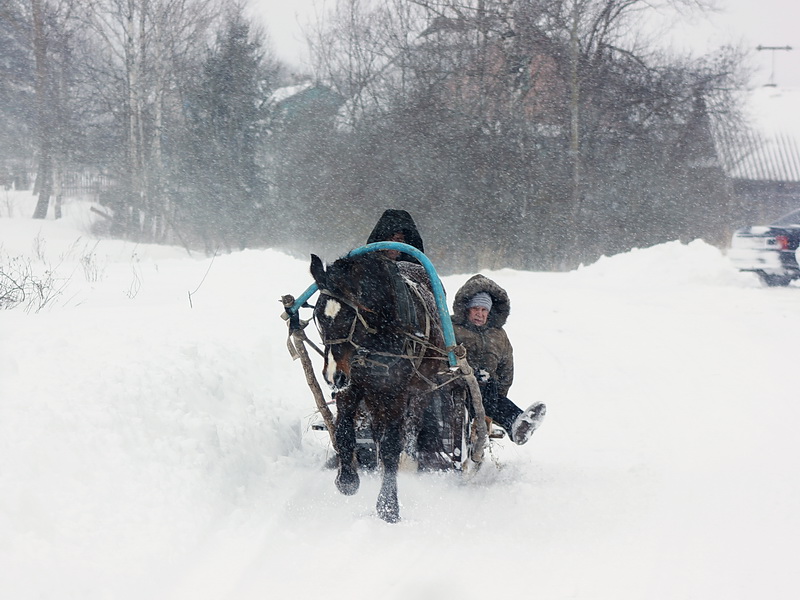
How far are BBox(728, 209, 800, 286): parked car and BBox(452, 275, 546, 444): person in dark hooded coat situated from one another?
1126 centimetres

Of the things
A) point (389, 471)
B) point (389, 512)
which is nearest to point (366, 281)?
point (389, 471)

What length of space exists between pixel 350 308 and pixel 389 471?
3.58ft

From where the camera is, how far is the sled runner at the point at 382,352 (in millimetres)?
4883

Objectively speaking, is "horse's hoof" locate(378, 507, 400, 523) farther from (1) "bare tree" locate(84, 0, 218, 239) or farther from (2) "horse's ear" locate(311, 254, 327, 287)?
(1) "bare tree" locate(84, 0, 218, 239)

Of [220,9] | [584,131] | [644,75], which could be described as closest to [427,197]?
[584,131]

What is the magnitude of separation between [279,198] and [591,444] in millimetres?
24538

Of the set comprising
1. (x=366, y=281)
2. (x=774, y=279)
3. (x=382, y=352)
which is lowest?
(x=774, y=279)

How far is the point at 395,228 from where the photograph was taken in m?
6.11

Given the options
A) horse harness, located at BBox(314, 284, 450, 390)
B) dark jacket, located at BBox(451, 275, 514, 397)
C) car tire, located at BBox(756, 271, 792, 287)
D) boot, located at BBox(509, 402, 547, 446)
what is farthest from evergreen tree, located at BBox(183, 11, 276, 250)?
horse harness, located at BBox(314, 284, 450, 390)

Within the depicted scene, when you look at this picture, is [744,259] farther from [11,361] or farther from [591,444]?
[11,361]

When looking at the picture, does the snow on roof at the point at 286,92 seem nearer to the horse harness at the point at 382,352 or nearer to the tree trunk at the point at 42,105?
the tree trunk at the point at 42,105

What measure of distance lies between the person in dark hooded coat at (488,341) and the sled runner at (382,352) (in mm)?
277

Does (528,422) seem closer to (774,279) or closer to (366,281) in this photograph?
(366,281)

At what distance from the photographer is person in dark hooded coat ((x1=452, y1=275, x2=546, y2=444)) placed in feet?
20.1
